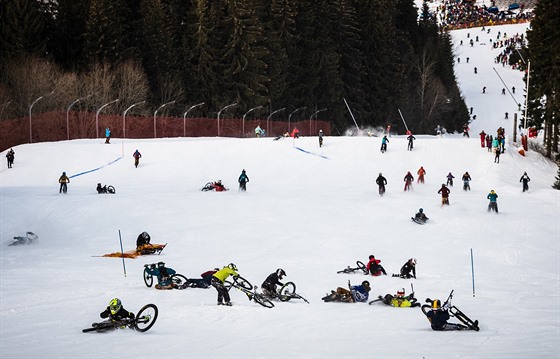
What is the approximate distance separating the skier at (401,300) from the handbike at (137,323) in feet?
20.2

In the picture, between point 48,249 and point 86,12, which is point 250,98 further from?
point 48,249

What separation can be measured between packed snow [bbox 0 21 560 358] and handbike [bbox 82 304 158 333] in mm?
209

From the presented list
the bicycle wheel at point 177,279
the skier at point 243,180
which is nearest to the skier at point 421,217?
the skier at point 243,180

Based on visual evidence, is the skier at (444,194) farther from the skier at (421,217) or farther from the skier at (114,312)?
the skier at (114,312)

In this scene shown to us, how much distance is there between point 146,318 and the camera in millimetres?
14898

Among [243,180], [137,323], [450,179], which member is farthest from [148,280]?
[450,179]

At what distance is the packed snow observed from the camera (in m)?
14.7

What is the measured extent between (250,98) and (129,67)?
11.6 m

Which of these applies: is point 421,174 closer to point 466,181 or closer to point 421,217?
point 466,181

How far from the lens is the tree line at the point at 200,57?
64438mm

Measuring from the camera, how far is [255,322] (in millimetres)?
16016

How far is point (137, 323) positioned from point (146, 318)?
27cm

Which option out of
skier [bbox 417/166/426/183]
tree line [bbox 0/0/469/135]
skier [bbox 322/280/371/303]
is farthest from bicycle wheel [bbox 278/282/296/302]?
tree line [bbox 0/0/469/135]

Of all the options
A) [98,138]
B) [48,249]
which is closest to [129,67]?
[98,138]
